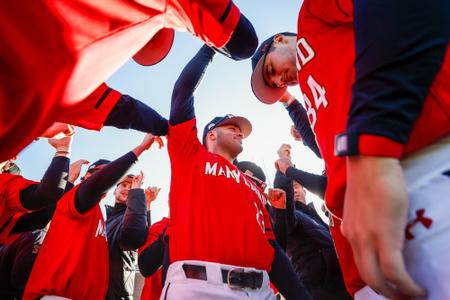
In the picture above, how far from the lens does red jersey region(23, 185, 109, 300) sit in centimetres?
264

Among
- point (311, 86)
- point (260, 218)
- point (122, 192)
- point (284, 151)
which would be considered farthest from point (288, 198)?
point (122, 192)

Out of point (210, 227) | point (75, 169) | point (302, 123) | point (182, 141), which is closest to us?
point (210, 227)

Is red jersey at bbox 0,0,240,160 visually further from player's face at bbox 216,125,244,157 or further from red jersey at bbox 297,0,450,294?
player's face at bbox 216,125,244,157

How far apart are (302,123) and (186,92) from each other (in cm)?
102

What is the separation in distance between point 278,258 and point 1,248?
11.5 ft

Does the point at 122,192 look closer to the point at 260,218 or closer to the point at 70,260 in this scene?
the point at 70,260

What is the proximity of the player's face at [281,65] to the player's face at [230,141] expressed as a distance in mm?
1293

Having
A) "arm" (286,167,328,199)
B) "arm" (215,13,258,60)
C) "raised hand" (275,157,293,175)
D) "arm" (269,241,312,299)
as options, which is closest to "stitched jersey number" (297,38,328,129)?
"arm" (215,13,258,60)

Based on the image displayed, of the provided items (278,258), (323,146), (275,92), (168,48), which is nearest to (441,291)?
(323,146)

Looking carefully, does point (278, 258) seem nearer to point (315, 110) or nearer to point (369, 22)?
point (315, 110)

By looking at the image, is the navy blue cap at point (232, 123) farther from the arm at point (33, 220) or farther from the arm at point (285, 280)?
the arm at point (33, 220)

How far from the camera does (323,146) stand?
106cm

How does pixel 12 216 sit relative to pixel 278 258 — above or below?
above

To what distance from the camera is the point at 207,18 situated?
1.14 metres
